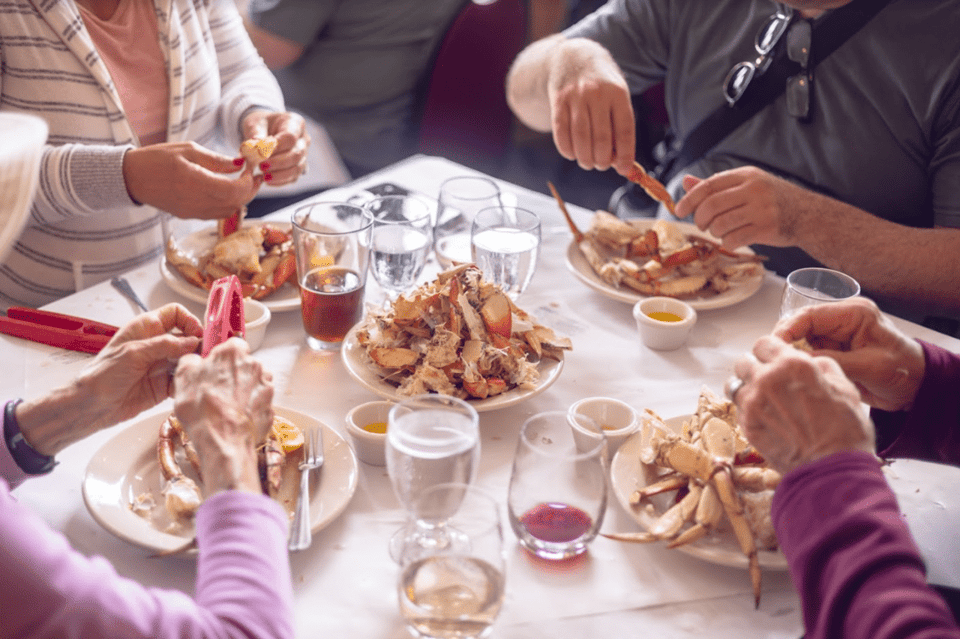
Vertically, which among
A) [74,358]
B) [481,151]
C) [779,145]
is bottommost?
[481,151]

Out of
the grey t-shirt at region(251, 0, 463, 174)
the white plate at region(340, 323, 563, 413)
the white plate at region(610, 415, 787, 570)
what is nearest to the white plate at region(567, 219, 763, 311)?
the white plate at region(340, 323, 563, 413)

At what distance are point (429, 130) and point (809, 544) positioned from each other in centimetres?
266

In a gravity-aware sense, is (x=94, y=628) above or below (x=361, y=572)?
above

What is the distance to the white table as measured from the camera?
983 mm

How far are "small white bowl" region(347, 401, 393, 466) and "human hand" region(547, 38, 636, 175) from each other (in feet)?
2.82

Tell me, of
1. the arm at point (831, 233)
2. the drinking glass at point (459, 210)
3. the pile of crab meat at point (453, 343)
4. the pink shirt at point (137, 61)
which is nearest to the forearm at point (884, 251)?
the arm at point (831, 233)

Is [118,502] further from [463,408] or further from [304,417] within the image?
[463,408]

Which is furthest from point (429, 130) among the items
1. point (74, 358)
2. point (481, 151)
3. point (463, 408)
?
point (463, 408)

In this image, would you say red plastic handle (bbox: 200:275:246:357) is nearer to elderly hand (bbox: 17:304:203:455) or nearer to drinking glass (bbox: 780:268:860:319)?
elderly hand (bbox: 17:304:203:455)

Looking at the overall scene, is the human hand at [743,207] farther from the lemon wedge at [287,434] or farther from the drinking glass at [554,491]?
the lemon wedge at [287,434]

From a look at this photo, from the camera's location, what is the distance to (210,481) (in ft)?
2.99

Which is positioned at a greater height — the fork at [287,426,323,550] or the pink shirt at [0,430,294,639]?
the pink shirt at [0,430,294,639]

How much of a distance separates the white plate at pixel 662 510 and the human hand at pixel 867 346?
240mm

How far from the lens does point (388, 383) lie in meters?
1.38
